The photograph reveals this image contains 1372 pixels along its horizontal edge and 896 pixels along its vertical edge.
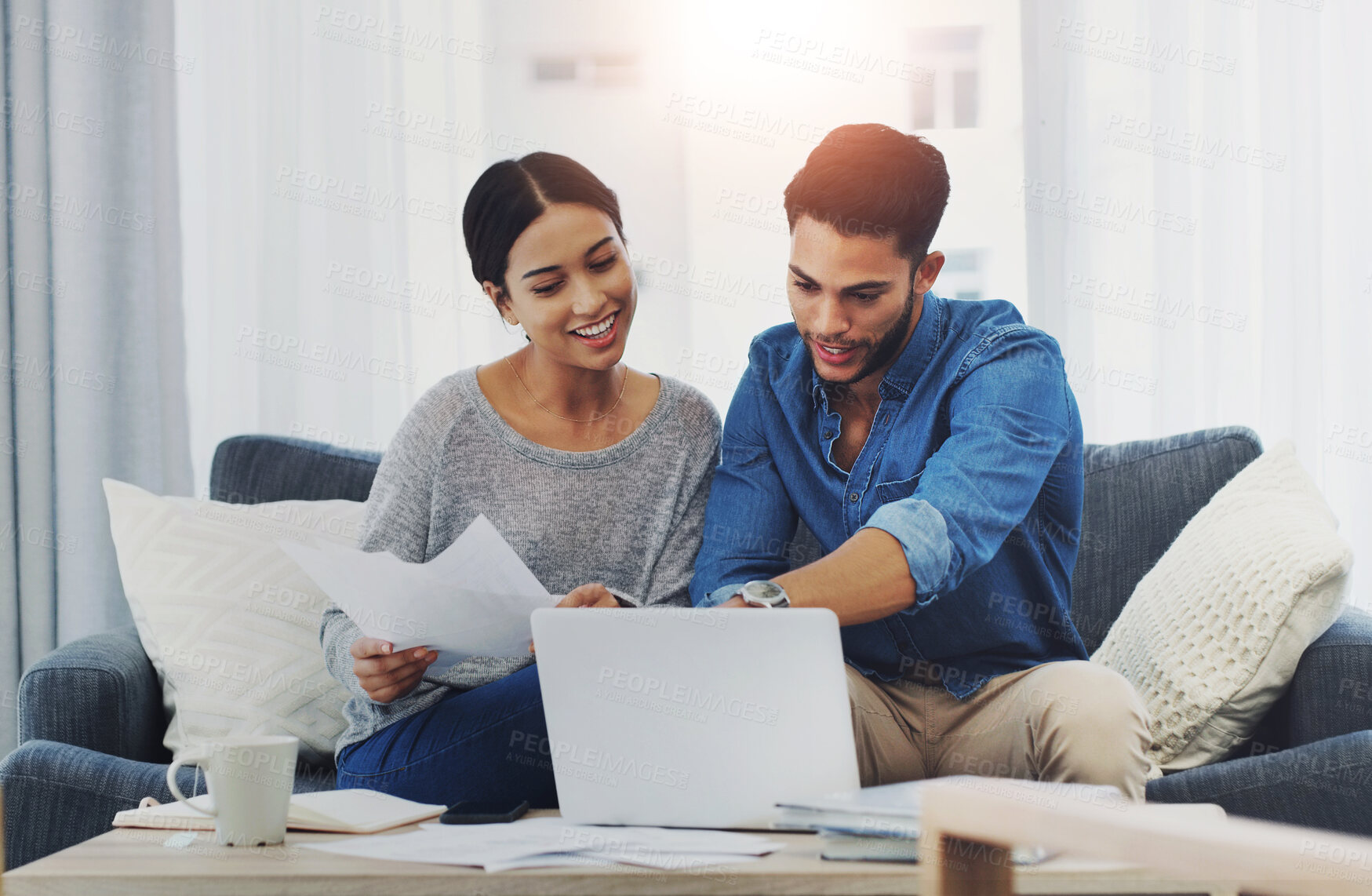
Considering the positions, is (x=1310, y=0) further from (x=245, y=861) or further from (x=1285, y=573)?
(x=245, y=861)

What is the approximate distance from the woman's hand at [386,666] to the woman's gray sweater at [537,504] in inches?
7.4

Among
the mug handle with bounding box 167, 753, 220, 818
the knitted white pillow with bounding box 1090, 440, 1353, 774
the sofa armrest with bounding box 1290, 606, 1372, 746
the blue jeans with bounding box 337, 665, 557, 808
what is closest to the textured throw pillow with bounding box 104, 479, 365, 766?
the blue jeans with bounding box 337, 665, 557, 808

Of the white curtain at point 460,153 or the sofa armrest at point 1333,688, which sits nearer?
the sofa armrest at point 1333,688

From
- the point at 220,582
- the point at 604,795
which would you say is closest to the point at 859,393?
the point at 604,795

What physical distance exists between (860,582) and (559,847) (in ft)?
1.42

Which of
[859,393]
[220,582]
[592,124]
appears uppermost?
[592,124]

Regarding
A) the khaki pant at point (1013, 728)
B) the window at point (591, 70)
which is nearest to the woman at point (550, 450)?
the khaki pant at point (1013, 728)

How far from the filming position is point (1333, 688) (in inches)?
53.5

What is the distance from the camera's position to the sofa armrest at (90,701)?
152 cm

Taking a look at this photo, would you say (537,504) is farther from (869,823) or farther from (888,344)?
(869,823)

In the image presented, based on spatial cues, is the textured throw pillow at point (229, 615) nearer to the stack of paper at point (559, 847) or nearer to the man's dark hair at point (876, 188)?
the stack of paper at point (559, 847)

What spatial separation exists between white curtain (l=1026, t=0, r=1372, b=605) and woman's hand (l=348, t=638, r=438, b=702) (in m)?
1.68

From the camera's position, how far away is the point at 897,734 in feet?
4.31

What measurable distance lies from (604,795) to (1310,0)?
238cm
